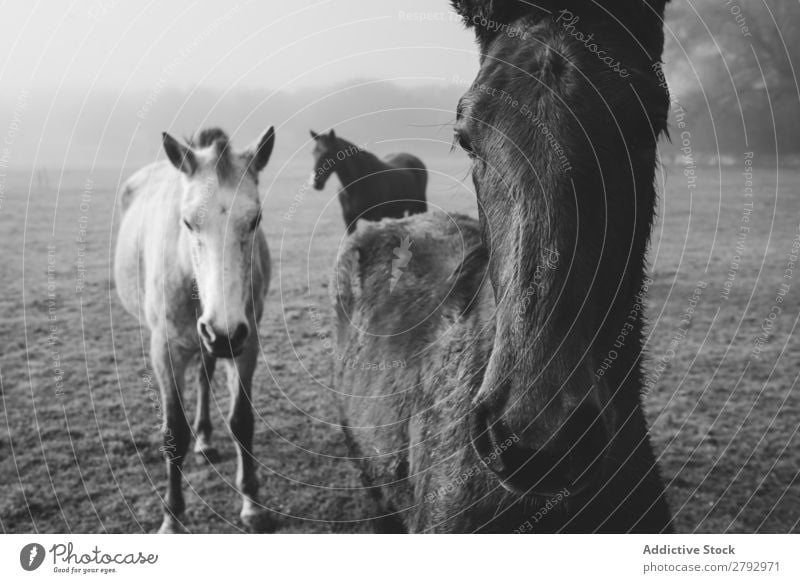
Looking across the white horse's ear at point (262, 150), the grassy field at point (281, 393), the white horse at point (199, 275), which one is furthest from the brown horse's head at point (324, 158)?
the white horse's ear at point (262, 150)

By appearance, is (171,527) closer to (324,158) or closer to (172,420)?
(172,420)

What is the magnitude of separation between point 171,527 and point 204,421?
2.42ft

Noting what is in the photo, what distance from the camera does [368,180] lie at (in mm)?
3914

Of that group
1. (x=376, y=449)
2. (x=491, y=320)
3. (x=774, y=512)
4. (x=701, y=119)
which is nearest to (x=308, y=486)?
(x=376, y=449)

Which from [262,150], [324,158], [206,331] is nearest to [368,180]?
[324,158]

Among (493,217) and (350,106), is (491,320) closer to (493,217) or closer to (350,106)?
(493,217)

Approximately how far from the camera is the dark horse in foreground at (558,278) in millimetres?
1375

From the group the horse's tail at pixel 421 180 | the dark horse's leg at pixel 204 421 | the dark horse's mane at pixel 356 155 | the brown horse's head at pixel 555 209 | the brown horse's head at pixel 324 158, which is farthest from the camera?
the dark horse's mane at pixel 356 155

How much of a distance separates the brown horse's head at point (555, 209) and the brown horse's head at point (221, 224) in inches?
46.1

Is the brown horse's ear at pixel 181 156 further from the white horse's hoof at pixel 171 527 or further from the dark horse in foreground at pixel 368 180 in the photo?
the white horse's hoof at pixel 171 527

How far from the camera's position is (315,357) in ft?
13.7

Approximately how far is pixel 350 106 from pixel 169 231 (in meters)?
1.11

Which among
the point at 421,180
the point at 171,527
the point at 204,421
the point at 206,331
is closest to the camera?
the point at 206,331

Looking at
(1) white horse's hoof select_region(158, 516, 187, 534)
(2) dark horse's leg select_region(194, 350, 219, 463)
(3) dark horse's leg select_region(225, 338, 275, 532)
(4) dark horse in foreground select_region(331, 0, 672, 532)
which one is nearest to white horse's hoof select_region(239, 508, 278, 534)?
(3) dark horse's leg select_region(225, 338, 275, 532)
